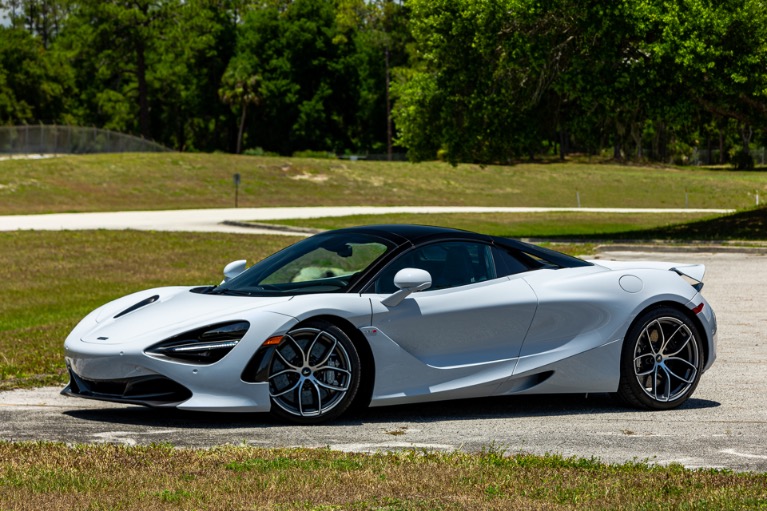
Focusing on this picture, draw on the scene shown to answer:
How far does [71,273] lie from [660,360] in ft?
56.8

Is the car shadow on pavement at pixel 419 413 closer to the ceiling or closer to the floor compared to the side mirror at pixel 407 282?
closer to the floor

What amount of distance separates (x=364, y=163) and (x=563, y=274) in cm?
6820

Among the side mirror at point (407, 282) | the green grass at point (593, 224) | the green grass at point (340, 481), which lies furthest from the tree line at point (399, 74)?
the green grass at point (340, 481)

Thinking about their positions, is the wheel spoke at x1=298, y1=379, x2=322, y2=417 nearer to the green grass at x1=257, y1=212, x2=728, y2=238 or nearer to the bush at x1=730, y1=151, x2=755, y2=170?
the green grass at x1=257, y1=212, x2=728, y2=238

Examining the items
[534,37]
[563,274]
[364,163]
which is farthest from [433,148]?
[364,163]

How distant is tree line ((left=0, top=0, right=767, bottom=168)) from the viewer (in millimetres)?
29688

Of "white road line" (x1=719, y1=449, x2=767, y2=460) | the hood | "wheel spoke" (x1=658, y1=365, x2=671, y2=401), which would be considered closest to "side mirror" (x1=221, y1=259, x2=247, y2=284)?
the hood

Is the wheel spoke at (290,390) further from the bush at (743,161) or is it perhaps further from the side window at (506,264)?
the bush at (743,161)

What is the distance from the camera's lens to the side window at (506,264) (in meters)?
8.56

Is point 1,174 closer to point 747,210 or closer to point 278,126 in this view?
point 747,210

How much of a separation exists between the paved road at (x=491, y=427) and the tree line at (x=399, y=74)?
2078 cm

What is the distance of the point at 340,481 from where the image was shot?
583 cm

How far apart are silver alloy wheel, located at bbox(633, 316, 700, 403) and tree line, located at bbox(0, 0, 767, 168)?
67.4ft

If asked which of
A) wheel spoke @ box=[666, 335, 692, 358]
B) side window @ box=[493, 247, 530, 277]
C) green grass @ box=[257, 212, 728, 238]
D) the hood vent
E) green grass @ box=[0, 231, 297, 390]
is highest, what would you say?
side window @ box=[493, 247, 530, 277]
